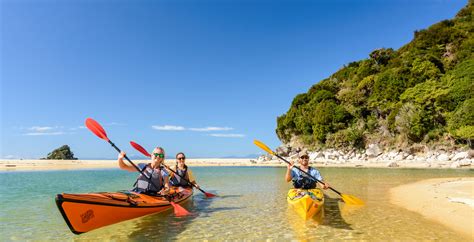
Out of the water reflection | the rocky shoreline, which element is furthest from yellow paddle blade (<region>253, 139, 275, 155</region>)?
the rocky shoreline

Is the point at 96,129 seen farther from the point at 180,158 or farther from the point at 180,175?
the point at 180,175

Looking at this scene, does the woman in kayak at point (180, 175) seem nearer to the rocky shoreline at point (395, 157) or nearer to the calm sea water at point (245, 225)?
the calm sea water at point (245, 225)

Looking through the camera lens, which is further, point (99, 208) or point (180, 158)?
point (180, 158)

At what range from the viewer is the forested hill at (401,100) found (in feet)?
110

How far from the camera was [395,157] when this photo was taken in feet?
114

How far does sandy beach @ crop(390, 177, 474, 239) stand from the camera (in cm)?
706

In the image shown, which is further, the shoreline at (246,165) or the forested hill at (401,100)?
the forested hill at (401,100)

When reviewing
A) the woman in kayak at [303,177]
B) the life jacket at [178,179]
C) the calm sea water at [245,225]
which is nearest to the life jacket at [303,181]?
the woman in kayak at [303,177]

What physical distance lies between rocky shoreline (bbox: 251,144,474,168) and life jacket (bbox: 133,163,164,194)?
27024 millimetres

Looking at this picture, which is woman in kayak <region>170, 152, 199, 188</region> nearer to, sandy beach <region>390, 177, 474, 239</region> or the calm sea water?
the calm sea water

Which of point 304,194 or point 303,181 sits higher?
point 303,181

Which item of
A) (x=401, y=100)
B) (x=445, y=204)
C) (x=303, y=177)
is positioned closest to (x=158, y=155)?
(x=303, y=177)

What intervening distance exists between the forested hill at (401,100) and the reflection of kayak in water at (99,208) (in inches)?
1291

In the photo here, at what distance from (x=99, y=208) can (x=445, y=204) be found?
32.0 ft
